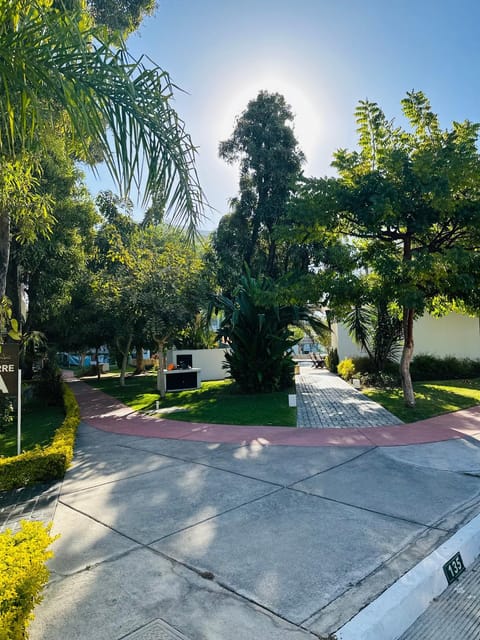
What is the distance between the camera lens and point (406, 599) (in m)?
2.84

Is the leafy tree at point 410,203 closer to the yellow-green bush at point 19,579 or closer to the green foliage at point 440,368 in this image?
the green foliage at point 440,368

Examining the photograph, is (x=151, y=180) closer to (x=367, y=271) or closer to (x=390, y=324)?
(x=367, y=271)

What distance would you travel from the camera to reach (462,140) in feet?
35.0

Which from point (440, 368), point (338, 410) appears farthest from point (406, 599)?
point (440, 368)

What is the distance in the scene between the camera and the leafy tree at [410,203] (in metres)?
9.46

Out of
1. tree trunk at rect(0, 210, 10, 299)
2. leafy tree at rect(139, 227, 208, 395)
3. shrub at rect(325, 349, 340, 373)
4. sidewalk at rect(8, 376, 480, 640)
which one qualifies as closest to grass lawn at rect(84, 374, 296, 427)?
leafy tree at rect(139, 227, 208, 395)

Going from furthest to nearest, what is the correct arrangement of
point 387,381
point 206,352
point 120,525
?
point 206,352 → point 387,381 → point 120,525

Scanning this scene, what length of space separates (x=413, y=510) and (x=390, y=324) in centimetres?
1300

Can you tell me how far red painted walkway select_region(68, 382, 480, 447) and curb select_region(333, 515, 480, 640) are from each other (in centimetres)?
415

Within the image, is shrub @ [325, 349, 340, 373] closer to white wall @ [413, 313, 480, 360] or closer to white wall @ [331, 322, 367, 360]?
white wall @ [331, 322, 367, 360]

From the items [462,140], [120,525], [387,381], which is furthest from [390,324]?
[120,525]

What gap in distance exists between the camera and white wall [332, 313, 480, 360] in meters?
20.0

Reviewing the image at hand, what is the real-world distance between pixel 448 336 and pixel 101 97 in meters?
20.6

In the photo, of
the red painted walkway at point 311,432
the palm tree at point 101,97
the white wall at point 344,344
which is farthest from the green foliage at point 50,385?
the palm tree at point 101,97
